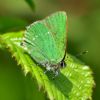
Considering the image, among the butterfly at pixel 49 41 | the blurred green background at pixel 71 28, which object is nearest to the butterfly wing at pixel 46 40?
the butterfly at pixel 49 41

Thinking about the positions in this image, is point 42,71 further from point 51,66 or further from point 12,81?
point 12,81

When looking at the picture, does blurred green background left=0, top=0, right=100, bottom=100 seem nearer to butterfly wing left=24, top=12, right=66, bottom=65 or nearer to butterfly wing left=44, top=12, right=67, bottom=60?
butterfly wing left=24, top=12, right=66, bottom=65

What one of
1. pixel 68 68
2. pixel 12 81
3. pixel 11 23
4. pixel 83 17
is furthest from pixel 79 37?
pixel 68 68

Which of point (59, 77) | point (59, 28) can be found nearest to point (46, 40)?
point (59, 28)

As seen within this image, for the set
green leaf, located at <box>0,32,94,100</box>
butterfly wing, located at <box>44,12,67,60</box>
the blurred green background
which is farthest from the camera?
the blurred green background

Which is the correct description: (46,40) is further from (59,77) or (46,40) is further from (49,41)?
(59,77)

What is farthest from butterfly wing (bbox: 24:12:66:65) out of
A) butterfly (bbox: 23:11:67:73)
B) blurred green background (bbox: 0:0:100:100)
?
blurred green background (bbox: 0:0:100:100)

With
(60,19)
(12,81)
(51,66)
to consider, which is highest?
(60,19)
